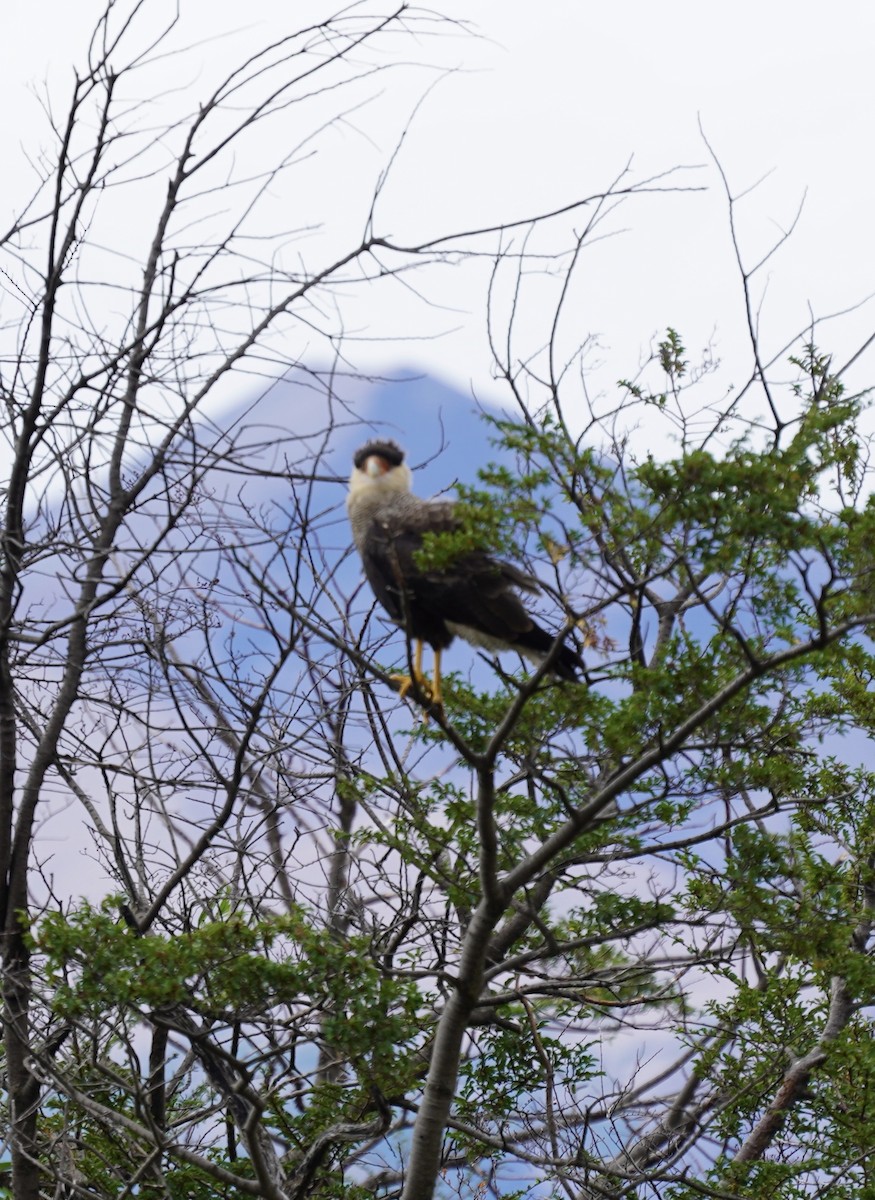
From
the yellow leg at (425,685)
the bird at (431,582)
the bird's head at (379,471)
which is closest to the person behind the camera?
the yellow leg at (425,685)

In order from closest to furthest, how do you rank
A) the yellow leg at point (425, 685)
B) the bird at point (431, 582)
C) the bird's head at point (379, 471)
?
the yellow leg at point (425, 685), the bird at point (431, 582), the bird's head at point (379, 471)

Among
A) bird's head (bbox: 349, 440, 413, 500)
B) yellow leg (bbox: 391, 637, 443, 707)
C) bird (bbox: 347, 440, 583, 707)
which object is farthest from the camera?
bird's head (bbox: 349, 440, 413, 500)

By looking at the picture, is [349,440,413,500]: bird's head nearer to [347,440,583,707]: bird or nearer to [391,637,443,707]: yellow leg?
[347,440,583,707]: bird

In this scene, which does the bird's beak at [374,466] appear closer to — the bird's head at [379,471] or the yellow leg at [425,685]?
the bird's head at [379,471]

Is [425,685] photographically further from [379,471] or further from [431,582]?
[379,471]

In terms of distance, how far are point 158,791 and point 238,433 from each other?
255cm

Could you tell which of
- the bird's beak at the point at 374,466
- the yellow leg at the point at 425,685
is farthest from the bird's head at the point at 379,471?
the yellow leg at the point at 425,685

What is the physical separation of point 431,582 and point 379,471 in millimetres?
1187

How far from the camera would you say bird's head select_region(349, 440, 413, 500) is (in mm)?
6840

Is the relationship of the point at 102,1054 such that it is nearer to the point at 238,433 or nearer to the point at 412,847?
the point at 412,847

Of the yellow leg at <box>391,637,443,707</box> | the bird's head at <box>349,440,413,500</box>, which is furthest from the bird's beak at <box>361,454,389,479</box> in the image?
the yellow leg at <box>391,637,443,707</box>

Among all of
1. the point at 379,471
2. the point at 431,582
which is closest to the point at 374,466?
the point at 379,471

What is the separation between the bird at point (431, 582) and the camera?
5.72 m

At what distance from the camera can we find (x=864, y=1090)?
7.00 meters
